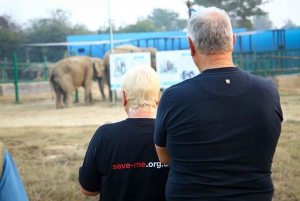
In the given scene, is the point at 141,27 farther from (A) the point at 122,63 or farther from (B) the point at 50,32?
(A) the point at 122,63

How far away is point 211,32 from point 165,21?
26933mm

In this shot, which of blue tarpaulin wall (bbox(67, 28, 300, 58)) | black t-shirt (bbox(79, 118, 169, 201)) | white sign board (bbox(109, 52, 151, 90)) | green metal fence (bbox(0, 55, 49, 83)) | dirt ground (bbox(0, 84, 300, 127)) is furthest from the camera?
green metal fence (bbox(0, 55, 49, 83))

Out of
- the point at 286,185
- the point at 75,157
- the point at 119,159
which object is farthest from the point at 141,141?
the point at 75,157

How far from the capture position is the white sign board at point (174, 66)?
12.7m

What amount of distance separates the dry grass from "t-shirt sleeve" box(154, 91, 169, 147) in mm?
2494

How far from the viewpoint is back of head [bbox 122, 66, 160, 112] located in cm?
236

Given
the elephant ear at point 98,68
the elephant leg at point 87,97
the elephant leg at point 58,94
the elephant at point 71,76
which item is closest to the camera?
the elephant leg at point 58,94

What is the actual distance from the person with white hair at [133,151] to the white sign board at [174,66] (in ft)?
33.5

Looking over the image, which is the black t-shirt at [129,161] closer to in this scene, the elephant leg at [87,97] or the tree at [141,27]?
the elephant leg at [87,97]

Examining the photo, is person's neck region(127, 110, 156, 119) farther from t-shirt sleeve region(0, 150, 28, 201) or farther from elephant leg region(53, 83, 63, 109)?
elephant leg region(53, 83, 63, 109)

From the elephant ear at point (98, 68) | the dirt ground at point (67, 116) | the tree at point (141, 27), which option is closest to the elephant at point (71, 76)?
the elephant ear at point (98, 68)

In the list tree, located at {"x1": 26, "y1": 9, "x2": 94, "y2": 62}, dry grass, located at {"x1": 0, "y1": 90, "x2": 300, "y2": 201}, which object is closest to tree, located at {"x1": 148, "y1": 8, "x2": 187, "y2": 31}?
tree, located at {"x1": 26, "y1": 9, "x2": 94, "y2": 62}

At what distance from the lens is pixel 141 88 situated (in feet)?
7.73

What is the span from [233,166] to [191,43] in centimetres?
51
